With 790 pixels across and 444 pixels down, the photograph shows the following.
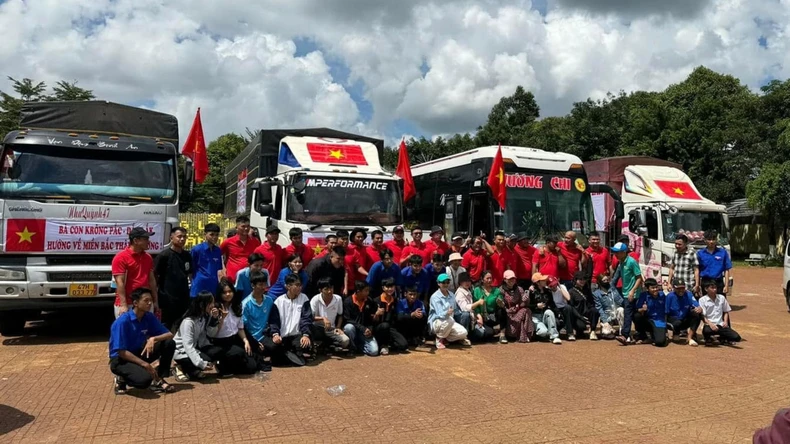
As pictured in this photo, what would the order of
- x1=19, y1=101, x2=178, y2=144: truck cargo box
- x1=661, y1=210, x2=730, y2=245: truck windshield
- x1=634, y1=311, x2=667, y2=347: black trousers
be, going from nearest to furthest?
x1=634, y1=311, x2=667, y2=347: black trousers, x1=19, y1=101, x2=178, y2=144: truck cargo box, x1=661, y1=210, x2=730, y2=245: truck windshield

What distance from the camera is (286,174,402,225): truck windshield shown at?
31.4 ft

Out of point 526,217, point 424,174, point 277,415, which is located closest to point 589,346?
point 526,217

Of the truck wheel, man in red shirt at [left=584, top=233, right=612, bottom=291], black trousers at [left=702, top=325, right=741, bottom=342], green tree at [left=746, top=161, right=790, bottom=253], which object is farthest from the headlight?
green tree at [left=746, top=161, right=790, bottom=253]

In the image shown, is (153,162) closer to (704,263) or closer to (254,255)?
(254,255)

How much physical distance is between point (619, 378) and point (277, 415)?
3.87m

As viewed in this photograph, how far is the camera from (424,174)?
1423 centimetres

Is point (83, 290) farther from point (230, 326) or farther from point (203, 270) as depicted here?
point (230, 326)

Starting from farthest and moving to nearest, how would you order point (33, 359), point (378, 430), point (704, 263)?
point (704, 263), point (33, 359), point (378, 430)

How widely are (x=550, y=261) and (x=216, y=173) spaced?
115 feet

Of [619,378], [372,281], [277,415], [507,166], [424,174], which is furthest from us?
[424,174]

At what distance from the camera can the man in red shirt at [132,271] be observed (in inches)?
253

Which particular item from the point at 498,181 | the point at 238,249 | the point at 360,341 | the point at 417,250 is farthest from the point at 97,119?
the point at 498,181

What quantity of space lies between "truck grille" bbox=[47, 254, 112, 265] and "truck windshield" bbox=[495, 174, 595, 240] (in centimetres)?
638

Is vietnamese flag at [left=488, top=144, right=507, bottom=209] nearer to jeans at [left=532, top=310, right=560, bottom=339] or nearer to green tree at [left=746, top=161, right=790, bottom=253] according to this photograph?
jeans at [left=532, top=310, right=560, bottom=339]
